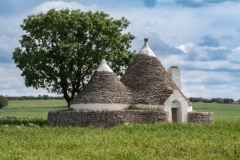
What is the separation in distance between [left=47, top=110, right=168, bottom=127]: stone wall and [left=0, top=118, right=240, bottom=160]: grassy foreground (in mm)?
3345

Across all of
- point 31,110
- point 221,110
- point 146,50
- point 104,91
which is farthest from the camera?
point 31,110

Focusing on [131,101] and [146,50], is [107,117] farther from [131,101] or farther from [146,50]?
[146,50]

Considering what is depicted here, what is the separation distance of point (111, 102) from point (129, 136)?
25.3ft

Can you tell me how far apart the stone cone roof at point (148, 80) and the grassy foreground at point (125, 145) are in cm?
559

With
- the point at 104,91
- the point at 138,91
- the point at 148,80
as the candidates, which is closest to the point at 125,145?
the point at 104,91

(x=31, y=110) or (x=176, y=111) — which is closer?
(x=176, y=111)

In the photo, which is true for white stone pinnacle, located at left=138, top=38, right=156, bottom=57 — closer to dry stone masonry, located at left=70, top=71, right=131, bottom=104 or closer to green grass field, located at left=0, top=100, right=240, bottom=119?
dry stone masonry, located at left=70, top=71, right=131, bottom=104

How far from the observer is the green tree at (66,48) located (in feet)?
115

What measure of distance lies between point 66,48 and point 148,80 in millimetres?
7960

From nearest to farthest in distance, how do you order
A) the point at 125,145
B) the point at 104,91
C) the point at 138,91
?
the point at 125,145, the point at 104,91, the point at 138,91

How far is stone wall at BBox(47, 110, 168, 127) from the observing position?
27625mm

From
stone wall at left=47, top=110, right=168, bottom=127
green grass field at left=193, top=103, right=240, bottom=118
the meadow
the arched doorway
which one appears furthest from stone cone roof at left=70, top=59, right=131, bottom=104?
green grass field at left=193, top=103, right=240, bottom=118

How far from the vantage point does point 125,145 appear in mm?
18781

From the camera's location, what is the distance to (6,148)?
1883cm
